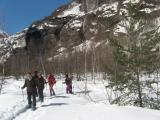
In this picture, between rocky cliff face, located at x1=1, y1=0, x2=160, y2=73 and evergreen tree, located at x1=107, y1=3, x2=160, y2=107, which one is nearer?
evergreen tree, located at x1=107, y1=3, x2=160, y2=107

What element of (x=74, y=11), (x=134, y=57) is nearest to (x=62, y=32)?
(x=74, y=11)

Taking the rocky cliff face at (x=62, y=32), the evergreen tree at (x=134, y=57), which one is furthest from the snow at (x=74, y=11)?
the evergreen tree at (x=134, y=57)

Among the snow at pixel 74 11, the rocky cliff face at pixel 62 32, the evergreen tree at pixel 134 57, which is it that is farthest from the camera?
the snow at pixel 74 11

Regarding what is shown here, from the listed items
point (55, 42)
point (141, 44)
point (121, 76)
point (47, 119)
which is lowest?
point (47, 119)

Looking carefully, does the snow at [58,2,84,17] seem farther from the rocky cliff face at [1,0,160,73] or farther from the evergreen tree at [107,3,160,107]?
the evergreen tree at [107,3,160,107]

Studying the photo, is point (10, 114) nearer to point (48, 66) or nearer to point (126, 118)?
point (126, 118)

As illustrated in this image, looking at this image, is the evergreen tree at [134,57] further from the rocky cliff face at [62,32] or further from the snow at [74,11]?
the snow at [74,11]

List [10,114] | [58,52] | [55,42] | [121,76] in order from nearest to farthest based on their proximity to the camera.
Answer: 1. [10,114]
2. [121,76]
3. [58,52]
4. [55,42]

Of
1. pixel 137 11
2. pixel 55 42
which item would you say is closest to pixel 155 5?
pixel 55 42

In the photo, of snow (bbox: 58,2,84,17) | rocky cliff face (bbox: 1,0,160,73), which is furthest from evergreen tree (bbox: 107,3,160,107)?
snow (bbox: 58,2,84,17)

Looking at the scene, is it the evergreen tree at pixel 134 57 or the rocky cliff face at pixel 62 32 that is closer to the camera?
the evergreen tree at pixel 134 57

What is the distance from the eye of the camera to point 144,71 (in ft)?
72.1

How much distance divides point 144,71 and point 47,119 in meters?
7.53

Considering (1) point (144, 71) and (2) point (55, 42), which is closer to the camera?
(1) point (144, 71)
